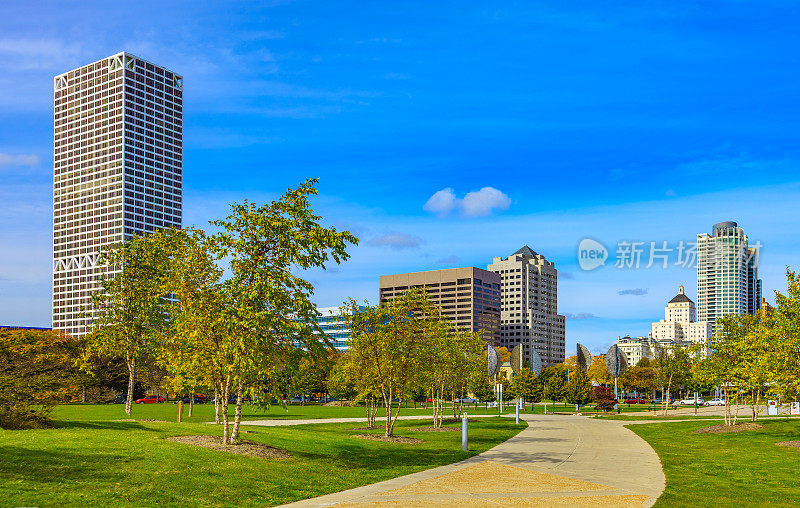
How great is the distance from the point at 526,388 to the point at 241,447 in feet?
199

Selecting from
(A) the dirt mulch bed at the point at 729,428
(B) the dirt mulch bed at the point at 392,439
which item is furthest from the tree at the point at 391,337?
(A) the dirt mulch bed at the point at 729,428

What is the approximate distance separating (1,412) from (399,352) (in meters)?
17.4

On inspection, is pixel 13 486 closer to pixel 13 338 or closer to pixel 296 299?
pixel 296 299

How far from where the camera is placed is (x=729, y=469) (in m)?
23.0

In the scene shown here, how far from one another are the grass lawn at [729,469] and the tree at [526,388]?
3928 cm

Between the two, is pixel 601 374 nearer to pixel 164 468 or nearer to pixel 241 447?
pixel 241 447

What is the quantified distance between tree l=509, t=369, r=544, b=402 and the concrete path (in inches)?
1939

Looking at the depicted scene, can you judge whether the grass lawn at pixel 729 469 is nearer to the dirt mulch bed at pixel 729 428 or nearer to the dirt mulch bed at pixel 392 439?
the dirt mulch bed at pixel 729 428

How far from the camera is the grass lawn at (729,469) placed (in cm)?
1742

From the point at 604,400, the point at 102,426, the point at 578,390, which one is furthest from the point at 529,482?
the point at 604,400

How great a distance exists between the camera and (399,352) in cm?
3428

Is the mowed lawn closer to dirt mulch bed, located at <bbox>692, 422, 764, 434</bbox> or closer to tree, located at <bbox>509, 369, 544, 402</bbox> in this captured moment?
dirt mulch bed, located at <bbox>692, 422, 764, 434</bbox>

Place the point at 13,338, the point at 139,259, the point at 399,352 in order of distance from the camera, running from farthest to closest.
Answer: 1. the point at 139,259
2. the point at 399,352
3. the point at 13,338

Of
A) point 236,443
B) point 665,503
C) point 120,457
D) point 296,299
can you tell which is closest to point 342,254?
point 296,299
